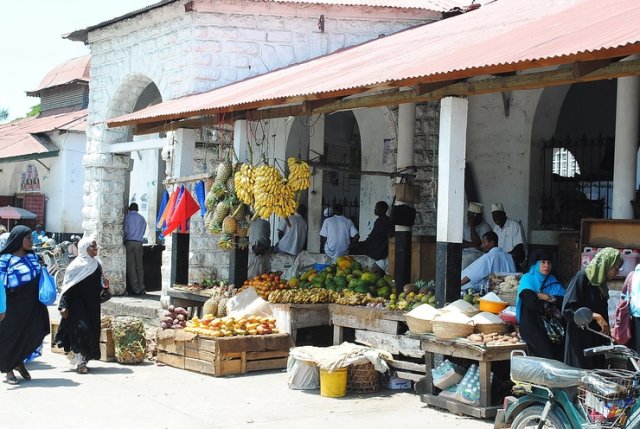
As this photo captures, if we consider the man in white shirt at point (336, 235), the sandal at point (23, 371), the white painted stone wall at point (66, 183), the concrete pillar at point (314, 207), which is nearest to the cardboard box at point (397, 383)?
the sandal at point (23, 371)

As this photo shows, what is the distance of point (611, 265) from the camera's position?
6.23 metres

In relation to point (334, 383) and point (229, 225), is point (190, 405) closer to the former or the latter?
point (334, 383)

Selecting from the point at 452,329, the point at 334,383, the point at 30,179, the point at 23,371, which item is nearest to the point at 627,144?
the point at 452,329

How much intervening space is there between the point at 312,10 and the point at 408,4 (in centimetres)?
176

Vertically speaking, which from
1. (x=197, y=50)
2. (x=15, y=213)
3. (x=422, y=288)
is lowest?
(x=422, y=288)

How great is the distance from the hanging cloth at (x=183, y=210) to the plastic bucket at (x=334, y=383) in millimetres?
4336

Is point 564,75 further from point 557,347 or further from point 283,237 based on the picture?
point 283,237

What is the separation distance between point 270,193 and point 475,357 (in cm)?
396

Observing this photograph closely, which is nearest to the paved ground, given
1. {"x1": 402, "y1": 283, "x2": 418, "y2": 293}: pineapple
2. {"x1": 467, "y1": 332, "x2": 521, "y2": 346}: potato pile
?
{"x1": 467, "y1": 332, "x2": 521, "y2": 346}: potato pile

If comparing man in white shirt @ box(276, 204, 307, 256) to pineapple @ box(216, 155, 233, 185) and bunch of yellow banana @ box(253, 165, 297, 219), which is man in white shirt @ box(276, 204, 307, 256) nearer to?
pineapple @ box(216, 155, 233, 185)

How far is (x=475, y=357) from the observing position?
7.71 metres

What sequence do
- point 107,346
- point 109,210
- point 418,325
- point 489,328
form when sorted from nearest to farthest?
point 489,328 → point 418,325 → point 107,346 → point 109,210

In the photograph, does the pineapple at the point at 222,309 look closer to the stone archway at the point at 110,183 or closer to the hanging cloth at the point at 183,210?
the hanging cloth at the point at 183,210

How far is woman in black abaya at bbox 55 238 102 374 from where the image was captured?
9.84 m
